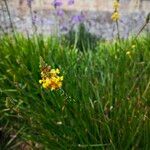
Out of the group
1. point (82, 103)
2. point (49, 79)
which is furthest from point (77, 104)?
point (49, 79)

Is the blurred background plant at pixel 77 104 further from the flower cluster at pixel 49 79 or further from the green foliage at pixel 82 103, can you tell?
the flower cluster at pixel 49 79

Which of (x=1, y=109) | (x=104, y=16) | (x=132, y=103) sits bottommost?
(x=104, y=16)

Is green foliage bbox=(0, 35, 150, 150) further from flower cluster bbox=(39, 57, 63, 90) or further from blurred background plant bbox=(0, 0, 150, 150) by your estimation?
flower cluster bbox=(39, 57, 63, 90)

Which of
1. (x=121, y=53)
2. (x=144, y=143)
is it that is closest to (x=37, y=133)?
(x=144, y=143)

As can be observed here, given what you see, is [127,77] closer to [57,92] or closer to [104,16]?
[57,92]

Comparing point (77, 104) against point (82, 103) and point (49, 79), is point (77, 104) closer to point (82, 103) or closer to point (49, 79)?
point (82, 103)

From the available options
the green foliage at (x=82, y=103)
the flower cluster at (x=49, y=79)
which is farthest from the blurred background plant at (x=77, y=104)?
the flower cluster at (x=49, y=79)

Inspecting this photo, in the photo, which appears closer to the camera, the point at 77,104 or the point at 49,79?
the point at 49,79

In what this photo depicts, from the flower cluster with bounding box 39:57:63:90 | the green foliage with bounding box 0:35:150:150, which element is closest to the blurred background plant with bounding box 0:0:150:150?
the green foliage with bounding box 0:35:150:150
